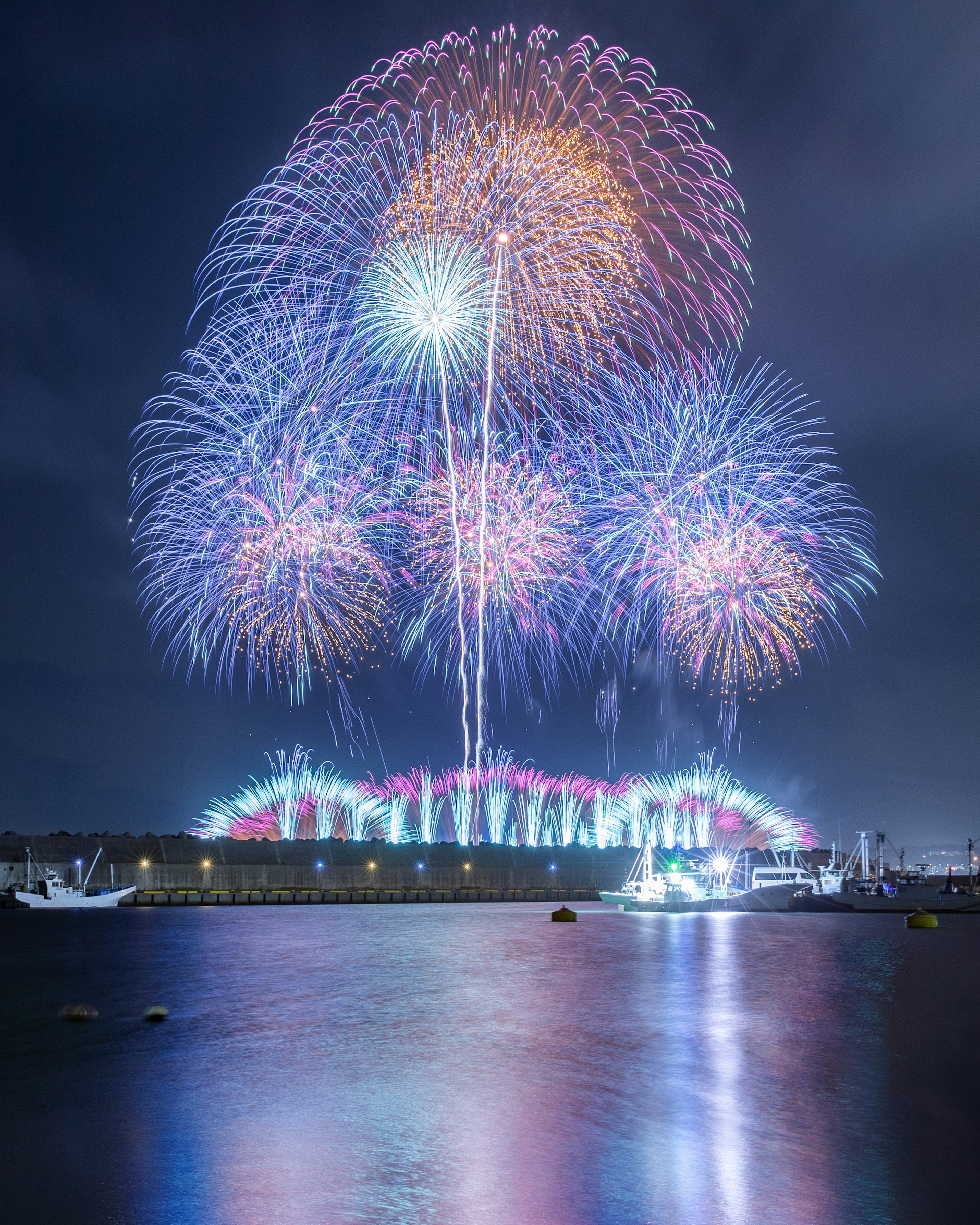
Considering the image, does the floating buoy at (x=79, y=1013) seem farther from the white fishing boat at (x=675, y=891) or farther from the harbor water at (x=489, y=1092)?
the white fishing boat at (x=675, y=891)

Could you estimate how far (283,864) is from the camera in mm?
103688

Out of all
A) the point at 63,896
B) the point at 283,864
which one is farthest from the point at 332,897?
the point at 63,896

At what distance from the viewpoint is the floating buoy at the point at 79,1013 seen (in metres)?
28.1

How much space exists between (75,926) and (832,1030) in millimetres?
56042

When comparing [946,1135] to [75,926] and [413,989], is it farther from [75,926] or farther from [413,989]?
[75,926]

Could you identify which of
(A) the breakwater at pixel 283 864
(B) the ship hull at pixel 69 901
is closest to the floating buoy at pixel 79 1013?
(B) the ship hull at pixel 69 901

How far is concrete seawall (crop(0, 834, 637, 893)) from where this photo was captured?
100 meters

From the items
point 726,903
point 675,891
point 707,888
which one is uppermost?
point 675,891

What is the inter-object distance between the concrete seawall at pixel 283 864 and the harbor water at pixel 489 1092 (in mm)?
60631

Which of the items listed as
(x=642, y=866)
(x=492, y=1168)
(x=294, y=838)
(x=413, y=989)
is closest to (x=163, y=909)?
(x=294, y=838)

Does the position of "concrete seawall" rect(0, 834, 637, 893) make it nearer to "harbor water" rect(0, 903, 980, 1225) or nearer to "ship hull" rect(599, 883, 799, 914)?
"ship hull" rect(599, 883, 799, 914)

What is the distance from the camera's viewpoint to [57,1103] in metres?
18.0

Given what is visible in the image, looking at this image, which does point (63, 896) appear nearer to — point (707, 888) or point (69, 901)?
point (69, 901)

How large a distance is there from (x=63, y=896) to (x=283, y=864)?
20.4 metres
